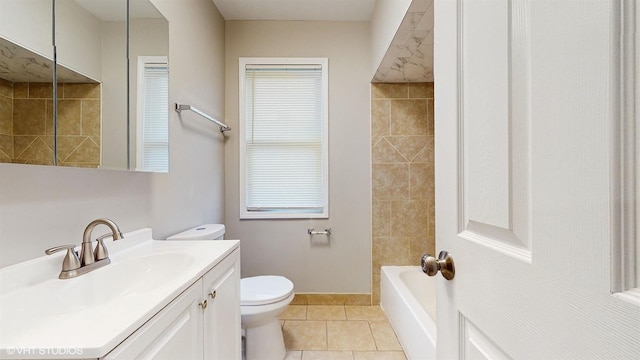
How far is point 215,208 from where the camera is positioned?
7.25 feet

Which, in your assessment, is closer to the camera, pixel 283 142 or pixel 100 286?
pixel 100 286

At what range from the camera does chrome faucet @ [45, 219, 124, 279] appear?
34.8 inches

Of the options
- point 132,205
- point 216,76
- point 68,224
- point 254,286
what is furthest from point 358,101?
point 68,224

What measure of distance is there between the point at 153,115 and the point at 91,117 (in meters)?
0.36

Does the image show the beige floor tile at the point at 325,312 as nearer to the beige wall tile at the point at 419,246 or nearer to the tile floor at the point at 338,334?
the tile floor at the point at 338,334

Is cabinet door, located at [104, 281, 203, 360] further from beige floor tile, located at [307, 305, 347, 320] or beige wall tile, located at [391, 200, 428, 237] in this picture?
beige wall tile, located at [391, 200, 428, 237]

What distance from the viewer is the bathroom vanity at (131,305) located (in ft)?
1.81

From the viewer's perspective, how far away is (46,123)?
2.83ft

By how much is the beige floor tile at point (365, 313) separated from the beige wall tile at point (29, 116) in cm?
216

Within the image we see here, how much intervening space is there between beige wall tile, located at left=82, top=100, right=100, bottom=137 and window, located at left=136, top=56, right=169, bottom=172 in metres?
0.22

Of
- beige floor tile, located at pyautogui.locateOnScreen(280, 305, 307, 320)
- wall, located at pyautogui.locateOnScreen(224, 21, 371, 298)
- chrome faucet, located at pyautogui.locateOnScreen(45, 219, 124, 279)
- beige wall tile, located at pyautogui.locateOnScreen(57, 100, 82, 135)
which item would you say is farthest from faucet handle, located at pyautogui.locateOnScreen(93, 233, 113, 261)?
beige floor tile, located at pyautogui.locateOnScreen(280, 305, 307, 320)

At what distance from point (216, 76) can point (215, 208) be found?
3.45 feet

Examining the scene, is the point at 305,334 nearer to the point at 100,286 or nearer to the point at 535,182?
the point at 100,286

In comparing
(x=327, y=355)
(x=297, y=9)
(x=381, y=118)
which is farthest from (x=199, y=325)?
(x=297, y=9)
